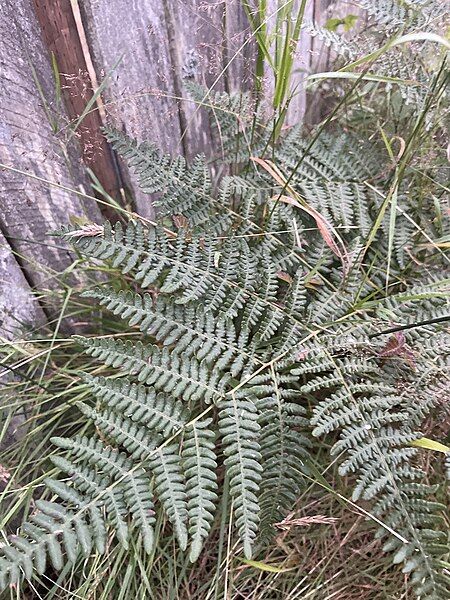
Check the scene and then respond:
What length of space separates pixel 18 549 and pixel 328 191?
1.06 meters

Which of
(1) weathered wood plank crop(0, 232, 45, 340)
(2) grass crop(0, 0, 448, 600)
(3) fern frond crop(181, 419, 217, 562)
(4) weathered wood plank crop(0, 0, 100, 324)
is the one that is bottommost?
(2) grass crop(0, 0, 448, 600)

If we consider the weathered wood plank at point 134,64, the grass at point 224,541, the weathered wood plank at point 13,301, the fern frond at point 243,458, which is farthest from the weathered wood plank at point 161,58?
the fern frond at point 243,458

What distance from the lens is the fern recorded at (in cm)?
101

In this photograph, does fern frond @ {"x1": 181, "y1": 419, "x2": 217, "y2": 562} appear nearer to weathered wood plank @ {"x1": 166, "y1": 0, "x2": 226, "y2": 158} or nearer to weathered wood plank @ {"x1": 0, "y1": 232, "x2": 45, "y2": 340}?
weathered wood plank @ {"x1": 0, "y1": 232, "x2": 45, "y2": 340}

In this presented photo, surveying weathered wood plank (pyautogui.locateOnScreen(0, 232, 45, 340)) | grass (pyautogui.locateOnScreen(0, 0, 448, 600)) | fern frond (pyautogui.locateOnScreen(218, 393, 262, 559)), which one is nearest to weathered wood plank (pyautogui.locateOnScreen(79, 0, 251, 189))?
grass (pyautogui.locateOnScreen(0, 0, 448, 600))

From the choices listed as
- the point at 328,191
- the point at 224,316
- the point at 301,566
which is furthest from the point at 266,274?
the point at 301,566

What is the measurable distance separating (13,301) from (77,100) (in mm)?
526

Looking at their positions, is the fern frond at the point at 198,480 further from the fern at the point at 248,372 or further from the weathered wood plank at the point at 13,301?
the weathered wood plank at the point at 13,301

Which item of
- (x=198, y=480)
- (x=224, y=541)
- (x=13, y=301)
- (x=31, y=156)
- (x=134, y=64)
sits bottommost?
(x=224, y=541)

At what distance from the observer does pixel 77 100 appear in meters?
1.35

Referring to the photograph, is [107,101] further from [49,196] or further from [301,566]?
[301,566]

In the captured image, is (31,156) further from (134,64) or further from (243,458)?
(243,458)

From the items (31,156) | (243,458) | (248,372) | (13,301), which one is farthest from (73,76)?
(243,458)

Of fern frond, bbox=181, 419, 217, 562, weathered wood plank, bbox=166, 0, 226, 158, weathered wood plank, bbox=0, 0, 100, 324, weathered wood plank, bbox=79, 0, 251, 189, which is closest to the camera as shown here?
fern frond, bbox=181, 419, 217, 562
